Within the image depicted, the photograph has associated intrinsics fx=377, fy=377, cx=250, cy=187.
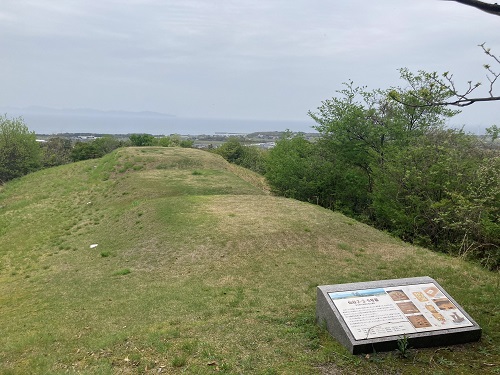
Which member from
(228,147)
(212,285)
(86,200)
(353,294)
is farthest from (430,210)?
(228,147)

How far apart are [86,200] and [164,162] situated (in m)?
7.12

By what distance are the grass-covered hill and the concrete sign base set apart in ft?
0.54

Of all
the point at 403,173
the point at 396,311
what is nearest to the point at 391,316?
the point at 396,311

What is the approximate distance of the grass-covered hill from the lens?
5.25 meters

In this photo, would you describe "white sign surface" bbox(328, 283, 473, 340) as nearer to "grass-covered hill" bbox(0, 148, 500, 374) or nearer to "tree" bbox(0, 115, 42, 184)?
"grass-covered hill" bbox(0, 148, 500, 374)

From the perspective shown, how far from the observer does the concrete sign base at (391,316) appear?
5012mm

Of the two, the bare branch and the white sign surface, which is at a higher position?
the bare branch

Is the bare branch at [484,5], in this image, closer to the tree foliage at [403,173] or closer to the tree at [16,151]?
the tree foliage at [403,173]

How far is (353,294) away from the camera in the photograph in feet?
18.6

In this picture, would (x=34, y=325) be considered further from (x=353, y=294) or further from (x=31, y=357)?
(x=353, y=294)

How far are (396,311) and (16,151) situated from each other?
51.5 metres

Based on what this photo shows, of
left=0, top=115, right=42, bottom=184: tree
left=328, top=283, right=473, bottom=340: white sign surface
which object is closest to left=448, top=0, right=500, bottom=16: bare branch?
left=328, top=283, right=473, bottom=340: white sign surface

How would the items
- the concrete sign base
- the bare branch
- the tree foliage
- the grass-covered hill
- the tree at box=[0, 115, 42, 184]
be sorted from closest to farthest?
1. the bare branch
2. the concrete sign base
3. the grass-covered hill
4. the tree foliage
5. the tree at box=[0, 115, 42, 184]

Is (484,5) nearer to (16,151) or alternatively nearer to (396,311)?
(396,311)
